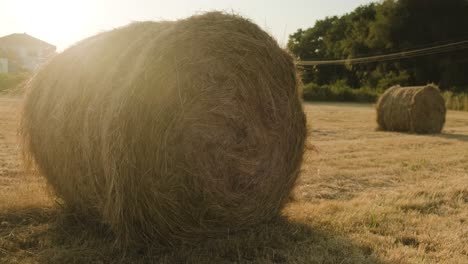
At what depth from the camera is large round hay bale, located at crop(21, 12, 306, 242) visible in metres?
3.26

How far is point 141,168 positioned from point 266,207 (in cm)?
138

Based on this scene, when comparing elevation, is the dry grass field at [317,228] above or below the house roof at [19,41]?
below

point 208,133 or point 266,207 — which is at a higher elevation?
point 208,133

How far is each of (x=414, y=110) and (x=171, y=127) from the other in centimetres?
1097

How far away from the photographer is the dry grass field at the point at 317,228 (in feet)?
11.0

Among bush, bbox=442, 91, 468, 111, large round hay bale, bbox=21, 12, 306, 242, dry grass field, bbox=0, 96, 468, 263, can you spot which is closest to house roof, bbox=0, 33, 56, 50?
bush, bbox=442, 91, 468, 111

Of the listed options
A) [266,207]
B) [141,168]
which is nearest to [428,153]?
[266,207]

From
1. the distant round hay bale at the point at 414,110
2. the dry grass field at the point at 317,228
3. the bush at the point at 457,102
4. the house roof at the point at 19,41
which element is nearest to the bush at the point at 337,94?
the bush at the point at 457,102

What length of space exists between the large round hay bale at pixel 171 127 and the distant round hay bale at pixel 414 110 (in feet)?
31.3

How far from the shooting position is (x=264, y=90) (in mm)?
4109

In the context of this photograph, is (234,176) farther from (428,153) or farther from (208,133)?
(428,153)

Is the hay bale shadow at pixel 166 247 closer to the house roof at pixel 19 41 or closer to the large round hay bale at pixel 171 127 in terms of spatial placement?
the large round hay bale at pixel 171 127

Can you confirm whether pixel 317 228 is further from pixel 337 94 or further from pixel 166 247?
pixel 337 94

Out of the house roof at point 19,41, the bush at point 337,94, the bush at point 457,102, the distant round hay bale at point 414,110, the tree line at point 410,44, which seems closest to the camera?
the distant round hay bale at point 414,110
